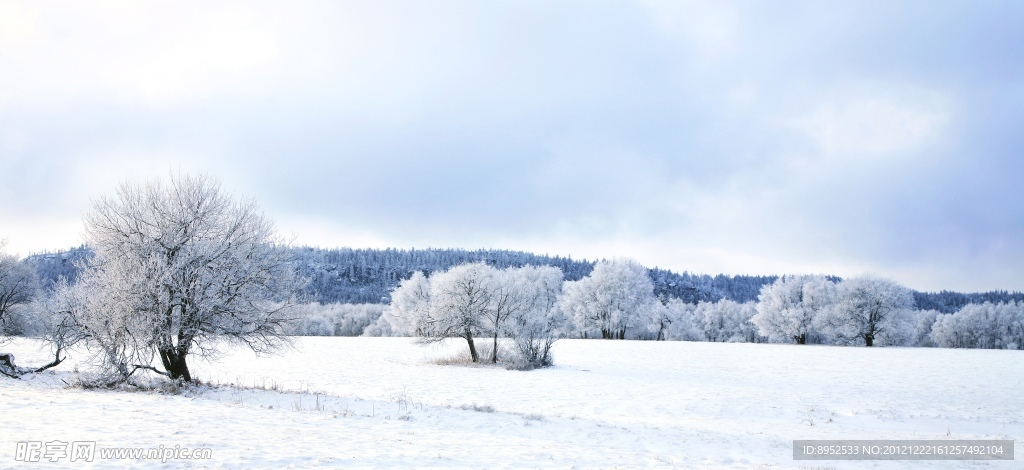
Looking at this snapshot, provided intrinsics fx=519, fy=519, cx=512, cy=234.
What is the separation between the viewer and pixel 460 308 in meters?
41.3

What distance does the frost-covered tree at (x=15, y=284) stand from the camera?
46.9 metres

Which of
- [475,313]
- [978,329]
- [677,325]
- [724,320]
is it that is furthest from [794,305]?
[978,329]

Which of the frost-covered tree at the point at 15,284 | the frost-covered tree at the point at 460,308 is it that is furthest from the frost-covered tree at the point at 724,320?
the frost-covered tree at the point at 15,284

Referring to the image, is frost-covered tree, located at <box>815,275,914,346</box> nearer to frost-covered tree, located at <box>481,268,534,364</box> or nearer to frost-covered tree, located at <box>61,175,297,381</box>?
frost-covered tree, located at <box>481,268,534,364</box>

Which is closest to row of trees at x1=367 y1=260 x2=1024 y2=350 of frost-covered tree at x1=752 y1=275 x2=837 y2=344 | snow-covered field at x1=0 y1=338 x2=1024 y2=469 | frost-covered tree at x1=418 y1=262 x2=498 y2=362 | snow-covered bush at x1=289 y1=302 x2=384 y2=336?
frost-covered tree at x1=752 y1=275 x2=837 y2=344

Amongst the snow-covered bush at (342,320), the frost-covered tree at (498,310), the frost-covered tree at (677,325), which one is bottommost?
the snow-covered bush at (342,320)

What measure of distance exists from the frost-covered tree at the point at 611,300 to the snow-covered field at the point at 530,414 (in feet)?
115

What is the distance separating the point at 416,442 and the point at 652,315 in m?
67.5

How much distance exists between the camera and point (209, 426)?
12.5 m

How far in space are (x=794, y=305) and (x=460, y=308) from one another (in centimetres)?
5543

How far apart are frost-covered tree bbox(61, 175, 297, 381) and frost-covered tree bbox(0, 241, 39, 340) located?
36.5m

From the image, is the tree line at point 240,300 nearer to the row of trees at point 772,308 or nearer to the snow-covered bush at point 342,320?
the row of trees at point 772,308

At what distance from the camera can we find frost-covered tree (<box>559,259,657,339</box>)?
72.8 m

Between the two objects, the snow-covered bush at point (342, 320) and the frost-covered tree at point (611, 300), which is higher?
the frost-covered tree at point (611, 300)
